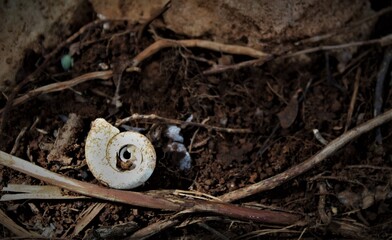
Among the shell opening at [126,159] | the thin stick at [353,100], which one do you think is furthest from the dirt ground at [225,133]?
the shell opening at [126,159]

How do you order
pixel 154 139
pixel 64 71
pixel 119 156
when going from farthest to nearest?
pixel 64 71, pixel 154 139, pixel 119 156

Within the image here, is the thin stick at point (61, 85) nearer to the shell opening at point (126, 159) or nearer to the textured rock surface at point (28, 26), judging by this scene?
the textured rock surface at point (28, 26)

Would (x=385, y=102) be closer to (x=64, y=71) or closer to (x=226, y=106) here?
(x=226, y=106)

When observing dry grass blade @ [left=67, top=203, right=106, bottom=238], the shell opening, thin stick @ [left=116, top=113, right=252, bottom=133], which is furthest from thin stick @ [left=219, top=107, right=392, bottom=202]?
dry grass blade @ [left=67, top=203, right=106, bottom=238]

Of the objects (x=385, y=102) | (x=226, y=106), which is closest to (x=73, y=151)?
(x=226, y=106)

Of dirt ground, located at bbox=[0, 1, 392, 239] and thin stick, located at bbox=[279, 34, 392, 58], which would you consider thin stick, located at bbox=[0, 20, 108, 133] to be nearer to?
dirt ground, located at bbox=[0, 1, 392, 239]
